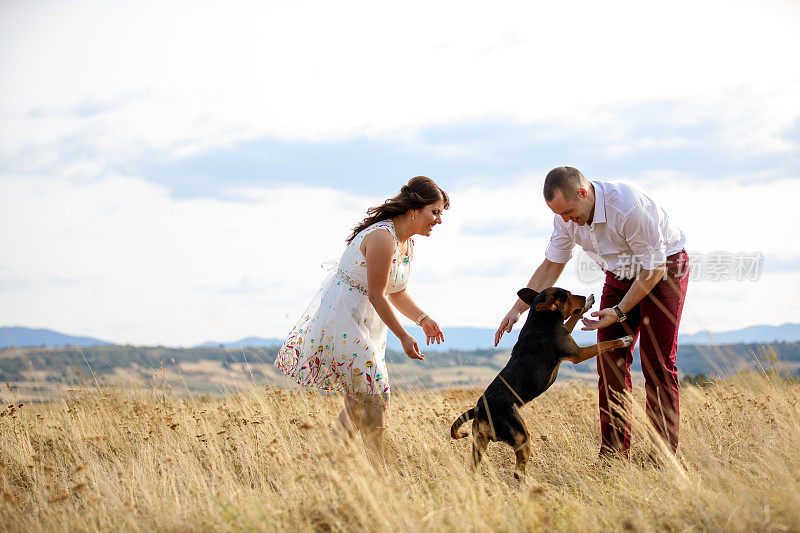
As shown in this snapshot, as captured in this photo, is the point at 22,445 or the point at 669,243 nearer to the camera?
the point at 669,243

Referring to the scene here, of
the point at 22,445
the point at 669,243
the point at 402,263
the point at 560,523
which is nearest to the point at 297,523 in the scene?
the point at 560,523

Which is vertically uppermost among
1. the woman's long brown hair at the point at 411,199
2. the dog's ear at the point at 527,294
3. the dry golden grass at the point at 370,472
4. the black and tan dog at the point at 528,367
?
the woman's long brown hair at the point at 411,199

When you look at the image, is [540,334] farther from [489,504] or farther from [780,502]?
[780,502]

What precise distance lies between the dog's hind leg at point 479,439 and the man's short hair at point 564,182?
1.82 meters

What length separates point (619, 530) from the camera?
12.3 ft

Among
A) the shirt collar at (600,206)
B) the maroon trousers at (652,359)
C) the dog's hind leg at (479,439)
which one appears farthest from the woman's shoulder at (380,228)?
the maroon trousers at (652,359)

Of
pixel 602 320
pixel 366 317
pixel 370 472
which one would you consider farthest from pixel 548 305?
pixel 370 472

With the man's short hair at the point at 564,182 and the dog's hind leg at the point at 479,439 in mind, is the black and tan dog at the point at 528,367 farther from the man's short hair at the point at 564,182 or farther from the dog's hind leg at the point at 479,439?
the man's short hair at the point at 564,182

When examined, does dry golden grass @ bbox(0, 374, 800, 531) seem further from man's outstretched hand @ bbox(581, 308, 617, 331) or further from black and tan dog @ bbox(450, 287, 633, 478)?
man's outstretched hand @ bbox(581, 308, 617, 331)

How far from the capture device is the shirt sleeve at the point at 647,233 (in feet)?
17.0

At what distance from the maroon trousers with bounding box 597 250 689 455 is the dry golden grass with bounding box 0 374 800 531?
288 mm

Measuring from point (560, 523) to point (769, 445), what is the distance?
253cm

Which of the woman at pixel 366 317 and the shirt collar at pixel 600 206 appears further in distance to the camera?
the shirt collar at pixel 600 206

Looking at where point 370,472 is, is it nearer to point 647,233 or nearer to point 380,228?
point 380,228
